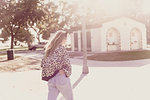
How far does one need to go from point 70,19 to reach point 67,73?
52.3 m

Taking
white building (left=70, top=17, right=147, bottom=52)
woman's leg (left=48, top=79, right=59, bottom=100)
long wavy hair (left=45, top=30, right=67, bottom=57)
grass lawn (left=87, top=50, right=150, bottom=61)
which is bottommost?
grass lawn (left=87, top=50, right=150, bottom=61)

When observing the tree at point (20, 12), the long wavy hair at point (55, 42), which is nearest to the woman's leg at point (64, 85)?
the long wavy hair at point (55, 42)

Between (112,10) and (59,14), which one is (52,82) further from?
(112,10)

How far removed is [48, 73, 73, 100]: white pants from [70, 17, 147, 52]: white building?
24.5 m

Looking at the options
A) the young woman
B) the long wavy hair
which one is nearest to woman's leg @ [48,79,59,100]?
the young woman

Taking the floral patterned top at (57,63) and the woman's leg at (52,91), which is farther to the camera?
the woman's leg at (52,91)

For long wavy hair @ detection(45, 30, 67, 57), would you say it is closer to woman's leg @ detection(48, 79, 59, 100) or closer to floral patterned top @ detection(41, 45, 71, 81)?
floral patterned top @ detection(41, 45, 71, 81)

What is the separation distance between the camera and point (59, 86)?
11.5 feet

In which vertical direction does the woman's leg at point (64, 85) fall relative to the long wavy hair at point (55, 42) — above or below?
below

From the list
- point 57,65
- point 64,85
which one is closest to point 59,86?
point 64,85

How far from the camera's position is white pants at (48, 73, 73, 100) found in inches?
136

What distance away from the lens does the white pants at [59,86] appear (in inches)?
136

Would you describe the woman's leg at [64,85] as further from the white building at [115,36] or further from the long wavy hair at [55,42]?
the white building at [115,36]

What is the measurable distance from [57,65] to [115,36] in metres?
26.5
